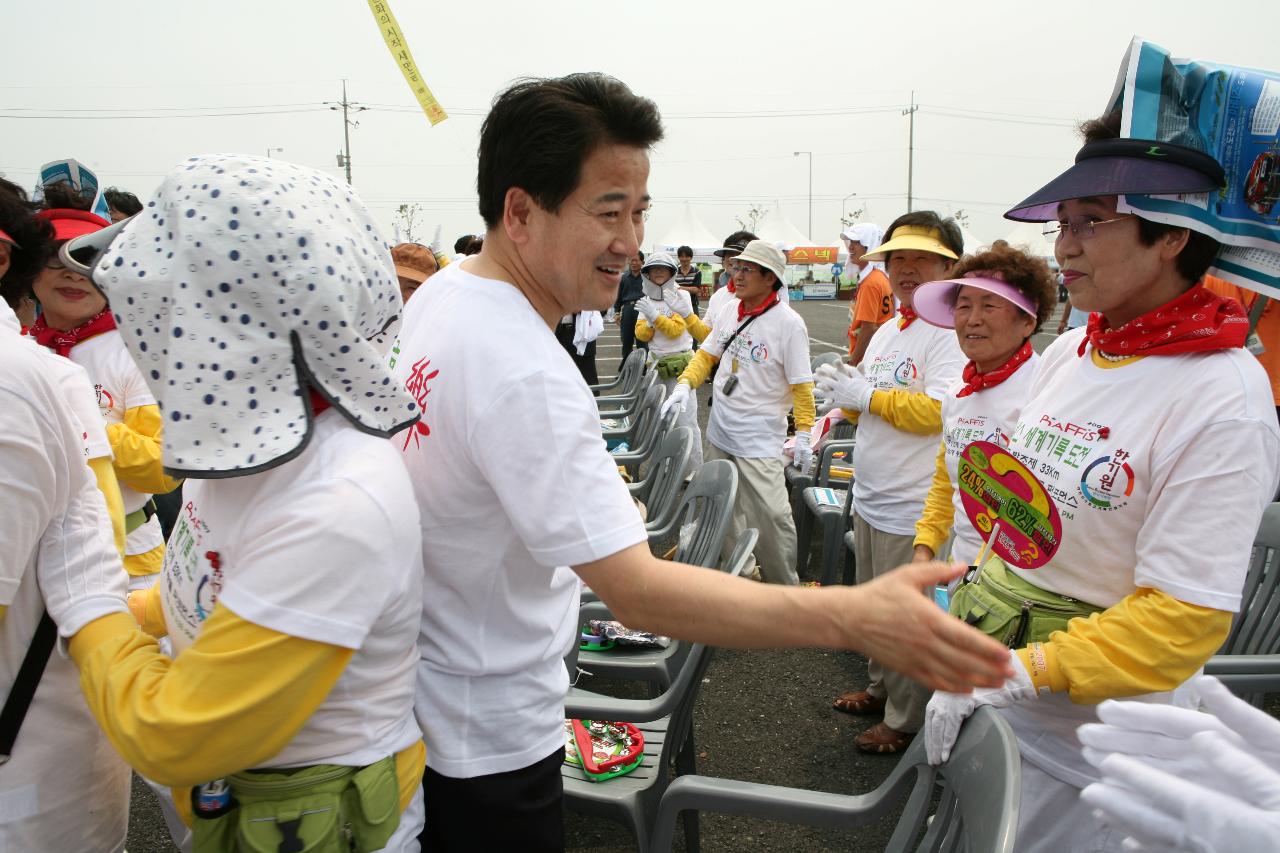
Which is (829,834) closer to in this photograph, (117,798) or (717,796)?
(717,796)

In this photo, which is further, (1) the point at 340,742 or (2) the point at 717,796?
(2) the point at 717,796

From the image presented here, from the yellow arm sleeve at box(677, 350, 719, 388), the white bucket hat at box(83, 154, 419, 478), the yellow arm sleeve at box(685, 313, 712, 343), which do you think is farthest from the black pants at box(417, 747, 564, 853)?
the yellow arm sleeve at box(685, 313, 712, 343)

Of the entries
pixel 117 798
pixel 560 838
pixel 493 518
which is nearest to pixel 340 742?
pixel 493 518

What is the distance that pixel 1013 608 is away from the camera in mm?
1657

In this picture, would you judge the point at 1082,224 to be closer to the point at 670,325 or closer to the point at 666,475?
the point at 666,475

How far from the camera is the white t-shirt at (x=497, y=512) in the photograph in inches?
42.6

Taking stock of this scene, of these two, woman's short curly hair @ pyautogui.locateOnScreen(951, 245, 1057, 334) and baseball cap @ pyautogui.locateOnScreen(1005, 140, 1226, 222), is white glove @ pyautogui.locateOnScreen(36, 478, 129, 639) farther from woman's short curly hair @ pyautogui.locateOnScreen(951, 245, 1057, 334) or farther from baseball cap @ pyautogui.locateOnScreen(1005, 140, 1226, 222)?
woman's short curly hair @ pyautogui.locateOnScreen(951, 245, 1057, 334)

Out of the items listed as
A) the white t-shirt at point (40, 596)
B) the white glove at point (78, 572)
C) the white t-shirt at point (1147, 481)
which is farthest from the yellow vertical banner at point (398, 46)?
the white t-shirt at point (1147, 481)

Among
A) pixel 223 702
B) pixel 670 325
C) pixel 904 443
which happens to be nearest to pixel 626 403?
pixel 670 325

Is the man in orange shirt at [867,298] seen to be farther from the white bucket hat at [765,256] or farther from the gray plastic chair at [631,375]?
the gray plastic chair at [631,375]

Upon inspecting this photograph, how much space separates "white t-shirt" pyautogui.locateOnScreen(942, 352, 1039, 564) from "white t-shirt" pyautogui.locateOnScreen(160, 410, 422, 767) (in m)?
1.85

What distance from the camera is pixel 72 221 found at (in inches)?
97.3

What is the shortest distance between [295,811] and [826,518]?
12.5 feet

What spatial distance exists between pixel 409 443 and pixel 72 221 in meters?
2.04
